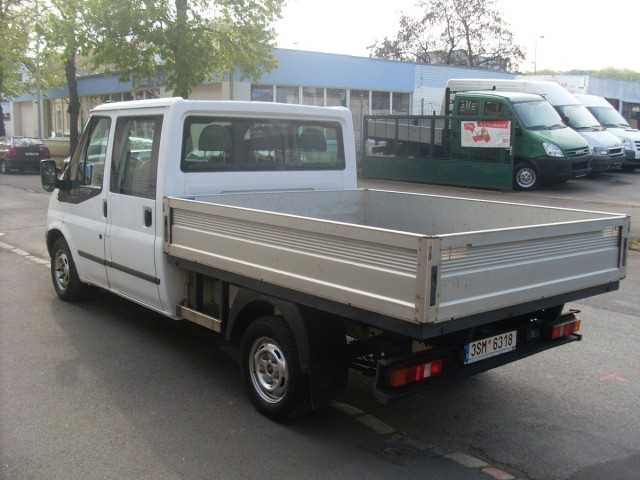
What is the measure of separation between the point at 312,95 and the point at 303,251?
26336 millimetres

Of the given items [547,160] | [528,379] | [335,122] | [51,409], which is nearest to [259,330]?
[51,409]

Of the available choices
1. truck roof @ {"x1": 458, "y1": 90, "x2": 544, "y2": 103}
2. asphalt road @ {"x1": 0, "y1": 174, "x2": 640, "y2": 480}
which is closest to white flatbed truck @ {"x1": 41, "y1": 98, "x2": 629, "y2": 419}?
asphalt road @ {"x1": 0, "y1": 174, "x2": 640, "y2": 480}

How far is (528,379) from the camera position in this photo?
562 cm

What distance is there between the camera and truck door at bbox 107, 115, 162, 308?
5.84 metres

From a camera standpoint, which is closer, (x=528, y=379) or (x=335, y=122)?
(x=528, y=379)

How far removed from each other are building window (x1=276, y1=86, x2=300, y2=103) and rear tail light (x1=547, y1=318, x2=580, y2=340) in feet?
81.4

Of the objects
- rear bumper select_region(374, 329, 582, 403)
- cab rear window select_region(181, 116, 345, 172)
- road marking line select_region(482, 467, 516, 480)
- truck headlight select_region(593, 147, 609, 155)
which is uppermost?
cab rear window select_region(181, 116, 345, 172)

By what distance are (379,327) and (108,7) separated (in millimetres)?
16925

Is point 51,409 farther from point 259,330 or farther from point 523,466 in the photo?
point 523,466

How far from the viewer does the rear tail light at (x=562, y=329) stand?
4.86 meters

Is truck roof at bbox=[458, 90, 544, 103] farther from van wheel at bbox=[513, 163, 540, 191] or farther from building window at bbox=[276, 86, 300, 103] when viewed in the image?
building window at bbox=[276, 86, 300, 103]

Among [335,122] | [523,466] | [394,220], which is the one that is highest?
[335,122]

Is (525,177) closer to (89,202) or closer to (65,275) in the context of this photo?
(65,275)

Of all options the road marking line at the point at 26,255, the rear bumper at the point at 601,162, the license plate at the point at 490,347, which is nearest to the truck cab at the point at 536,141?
the rear bumper at the point at 601,162
